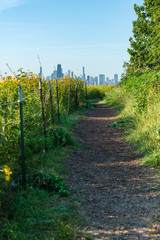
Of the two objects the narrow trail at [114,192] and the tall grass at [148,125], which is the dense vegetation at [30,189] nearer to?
the narrow trail at [114,192]

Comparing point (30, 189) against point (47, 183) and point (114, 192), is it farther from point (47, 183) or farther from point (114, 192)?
point (114, 192)

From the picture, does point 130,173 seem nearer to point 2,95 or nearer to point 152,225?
point 152,225

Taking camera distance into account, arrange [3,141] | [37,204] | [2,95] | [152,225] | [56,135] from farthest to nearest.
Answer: [56,135]
[2,95]
[3,141]
[37,204]
[152,225]

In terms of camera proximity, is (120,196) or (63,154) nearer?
(120,196)

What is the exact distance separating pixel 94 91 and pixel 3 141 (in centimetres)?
2530

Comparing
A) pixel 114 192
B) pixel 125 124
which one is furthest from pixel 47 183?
pixel 125 124

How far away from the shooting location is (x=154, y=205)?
3.47 metres

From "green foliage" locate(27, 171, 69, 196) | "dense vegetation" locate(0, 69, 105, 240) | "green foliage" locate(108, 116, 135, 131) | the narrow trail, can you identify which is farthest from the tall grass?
"green foliage" locate(27, 171, 69, 196)

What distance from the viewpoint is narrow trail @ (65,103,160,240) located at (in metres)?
2.94

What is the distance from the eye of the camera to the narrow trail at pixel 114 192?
294 cm

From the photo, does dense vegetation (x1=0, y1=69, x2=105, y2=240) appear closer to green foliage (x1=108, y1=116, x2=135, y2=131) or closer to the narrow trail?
the narrow trail

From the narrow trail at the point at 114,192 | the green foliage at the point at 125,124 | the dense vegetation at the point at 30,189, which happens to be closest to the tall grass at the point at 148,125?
the green foliage at the point at 125,124

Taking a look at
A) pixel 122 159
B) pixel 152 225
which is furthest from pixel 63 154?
pixel 152 225

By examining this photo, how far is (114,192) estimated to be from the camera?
403 cm
